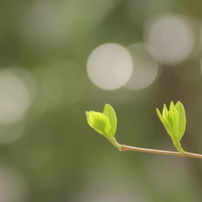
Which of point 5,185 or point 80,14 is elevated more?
point 80,14

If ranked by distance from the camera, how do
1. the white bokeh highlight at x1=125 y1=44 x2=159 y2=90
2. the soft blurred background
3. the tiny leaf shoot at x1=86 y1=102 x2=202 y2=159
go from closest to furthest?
1. the tiny leaf shoot at x1=86 y1=102 x2=202 y2=159
2. the soft blurred background
3. the white bokeh highlight at x1=125 y1=44 x2=159 y2=90

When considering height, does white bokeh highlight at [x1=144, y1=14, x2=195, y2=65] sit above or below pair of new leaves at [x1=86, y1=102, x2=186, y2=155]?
above

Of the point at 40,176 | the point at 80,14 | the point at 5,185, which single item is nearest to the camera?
the point at 80,14

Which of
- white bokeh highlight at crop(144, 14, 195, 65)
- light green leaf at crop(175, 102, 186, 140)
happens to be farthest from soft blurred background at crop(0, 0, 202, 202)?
light green leaf at crop(175, 102, 186, 140)

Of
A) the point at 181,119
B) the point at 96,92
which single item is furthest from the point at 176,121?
the point at 96,92

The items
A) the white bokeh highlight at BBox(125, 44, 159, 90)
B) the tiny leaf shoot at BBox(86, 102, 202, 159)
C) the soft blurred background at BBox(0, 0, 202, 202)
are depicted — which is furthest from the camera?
the white bokeh highlight at BBox(125, 44, 159, 90)

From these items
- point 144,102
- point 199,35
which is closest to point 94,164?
point 144,102

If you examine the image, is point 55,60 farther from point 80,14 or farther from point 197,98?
point 197,98

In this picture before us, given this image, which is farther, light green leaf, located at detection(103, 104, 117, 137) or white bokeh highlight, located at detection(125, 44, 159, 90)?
white bokeh highlight, located at detection(125, 44, 159, 90)

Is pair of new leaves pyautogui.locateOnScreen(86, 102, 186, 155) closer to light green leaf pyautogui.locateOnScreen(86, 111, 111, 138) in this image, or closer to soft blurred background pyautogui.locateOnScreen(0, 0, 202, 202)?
light green leaf pyautogui.locateOnScreen(86, 111, 111, 138)
